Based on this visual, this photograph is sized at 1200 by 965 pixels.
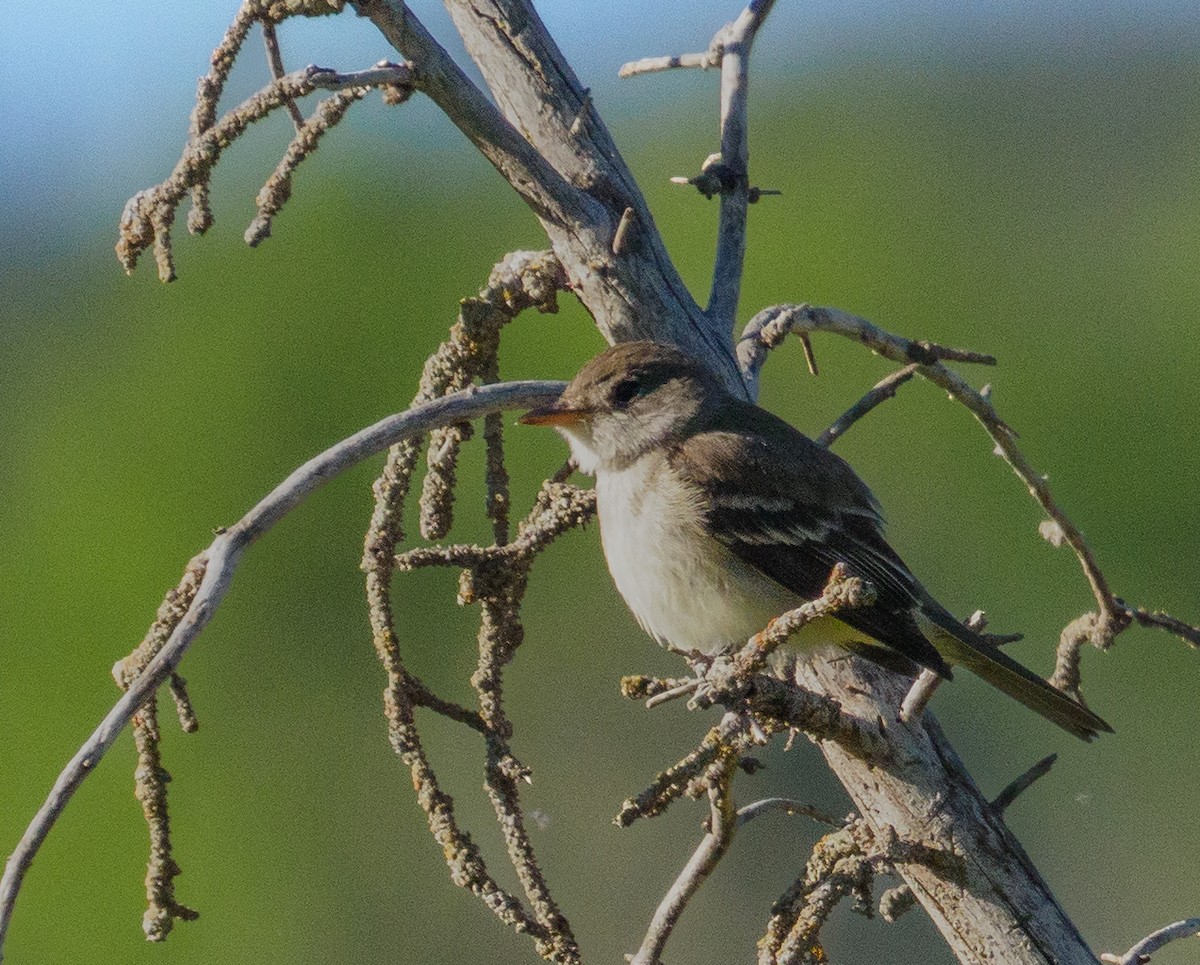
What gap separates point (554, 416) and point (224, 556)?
5.34ft

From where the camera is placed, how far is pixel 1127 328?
568 inches

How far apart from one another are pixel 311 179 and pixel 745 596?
33.6 feet

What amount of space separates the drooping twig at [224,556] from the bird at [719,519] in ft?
2.85

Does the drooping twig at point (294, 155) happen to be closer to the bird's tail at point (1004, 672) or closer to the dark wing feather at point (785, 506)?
the dark wing feather at point (785, 506)

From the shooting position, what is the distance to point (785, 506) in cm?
404

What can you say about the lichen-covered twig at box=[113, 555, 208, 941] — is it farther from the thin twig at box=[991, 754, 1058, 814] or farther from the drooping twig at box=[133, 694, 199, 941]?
the thin twig at box=[991, 754, 1058, 814]

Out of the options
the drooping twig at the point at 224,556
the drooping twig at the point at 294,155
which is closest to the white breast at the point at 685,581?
the drooping twig at the point at 224,556

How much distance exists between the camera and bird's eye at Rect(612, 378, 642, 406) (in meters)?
3.96

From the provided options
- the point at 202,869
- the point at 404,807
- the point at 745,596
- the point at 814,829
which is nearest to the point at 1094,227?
the point at 814,829

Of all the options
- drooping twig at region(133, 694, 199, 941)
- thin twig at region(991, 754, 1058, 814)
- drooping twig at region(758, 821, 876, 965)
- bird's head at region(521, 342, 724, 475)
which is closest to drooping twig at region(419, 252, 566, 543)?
bird's head at region(521, 342, 724, 475)

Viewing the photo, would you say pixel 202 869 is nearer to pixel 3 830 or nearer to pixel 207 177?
pixel 3 830

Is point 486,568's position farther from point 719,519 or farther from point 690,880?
point 719,519

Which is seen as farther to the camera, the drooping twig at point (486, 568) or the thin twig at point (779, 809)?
the thin twig at point (779, 809)

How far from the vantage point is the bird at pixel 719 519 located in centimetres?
384
